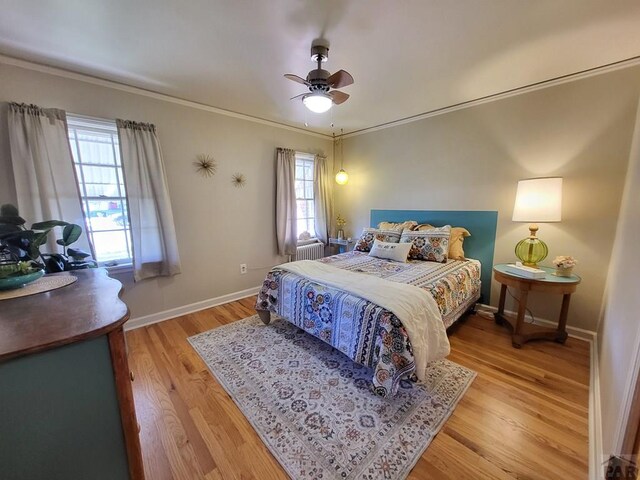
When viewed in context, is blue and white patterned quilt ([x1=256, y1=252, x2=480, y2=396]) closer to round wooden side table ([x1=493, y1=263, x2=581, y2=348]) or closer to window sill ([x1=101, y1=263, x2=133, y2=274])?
round wooden side table ([x1=493, y1=263, x2=581, y2=348])

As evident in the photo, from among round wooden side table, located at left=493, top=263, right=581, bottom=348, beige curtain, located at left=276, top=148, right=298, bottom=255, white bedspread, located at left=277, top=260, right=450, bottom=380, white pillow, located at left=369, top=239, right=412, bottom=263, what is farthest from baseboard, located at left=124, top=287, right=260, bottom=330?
round wooden side table, located at left=493, top=263, right=581, bottom=348

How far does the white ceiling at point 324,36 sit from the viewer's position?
4.98ft

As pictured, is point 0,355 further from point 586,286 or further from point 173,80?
point 586,286

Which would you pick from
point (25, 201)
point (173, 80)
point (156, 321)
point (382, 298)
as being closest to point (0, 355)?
point (382, 298)

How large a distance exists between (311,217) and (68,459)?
376cm

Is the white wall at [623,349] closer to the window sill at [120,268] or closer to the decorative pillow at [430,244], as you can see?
the decorative pillow at [430,244]

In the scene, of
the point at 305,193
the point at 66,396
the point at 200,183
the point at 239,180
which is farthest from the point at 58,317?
the point at 305,193

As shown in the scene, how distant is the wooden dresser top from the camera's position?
76 centimetres

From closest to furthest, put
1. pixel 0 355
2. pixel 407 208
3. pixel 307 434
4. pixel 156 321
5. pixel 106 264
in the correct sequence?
pixel 0 355
pixel 307 434
pixel 106 264
pixel 156 321
pixel 407 208

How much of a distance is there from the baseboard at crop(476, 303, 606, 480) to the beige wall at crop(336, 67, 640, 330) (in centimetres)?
9

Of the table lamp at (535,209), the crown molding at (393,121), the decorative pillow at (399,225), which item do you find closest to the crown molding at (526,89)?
the crown molding at (393,121)

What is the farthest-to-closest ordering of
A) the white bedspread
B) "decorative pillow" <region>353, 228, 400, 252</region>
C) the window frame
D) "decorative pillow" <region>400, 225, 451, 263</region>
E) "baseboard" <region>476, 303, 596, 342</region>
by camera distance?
the window frame < "decorative pillow" <region>353, 228, 400, 252</region> < "decorative pillow" <region>400, 225, 451, 263</region> < "baseboard" <region>476, 303, 596, 342</region> < the white bedspread

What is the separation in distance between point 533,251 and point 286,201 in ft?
9.84

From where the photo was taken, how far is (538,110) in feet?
8.30
